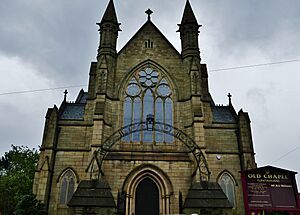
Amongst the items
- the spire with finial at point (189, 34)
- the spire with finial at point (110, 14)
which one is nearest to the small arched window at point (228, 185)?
the spire with finial at point (189, 34)

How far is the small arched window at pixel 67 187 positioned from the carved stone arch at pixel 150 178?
3.35 meters

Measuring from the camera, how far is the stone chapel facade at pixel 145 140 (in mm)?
18016

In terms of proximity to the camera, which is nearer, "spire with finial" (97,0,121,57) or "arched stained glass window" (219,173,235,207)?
"arched stained glass window" (219,173,235,207)

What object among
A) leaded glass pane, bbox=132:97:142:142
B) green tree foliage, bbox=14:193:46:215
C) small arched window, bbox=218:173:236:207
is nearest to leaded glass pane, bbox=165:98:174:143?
leaded glass pane, bbox=132:97:142:142

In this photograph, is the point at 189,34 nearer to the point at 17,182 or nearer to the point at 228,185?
the point at 228,185

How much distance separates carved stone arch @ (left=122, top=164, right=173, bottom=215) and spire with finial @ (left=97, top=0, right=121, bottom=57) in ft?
30.7

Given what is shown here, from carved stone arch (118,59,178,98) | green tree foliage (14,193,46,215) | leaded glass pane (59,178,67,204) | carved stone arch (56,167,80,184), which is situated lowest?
green tree foliage (14,193,46,215)

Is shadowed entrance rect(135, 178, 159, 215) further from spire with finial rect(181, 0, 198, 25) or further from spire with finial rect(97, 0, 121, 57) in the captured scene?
spire with finial rect(181, 0, 198, 25)

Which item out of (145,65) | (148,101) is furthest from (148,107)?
→ (145,65)

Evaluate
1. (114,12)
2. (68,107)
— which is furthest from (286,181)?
(114,12)

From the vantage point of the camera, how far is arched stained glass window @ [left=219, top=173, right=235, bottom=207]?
19.2 metres

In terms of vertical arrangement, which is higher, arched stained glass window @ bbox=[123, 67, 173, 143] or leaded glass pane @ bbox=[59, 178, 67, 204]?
arched stained glass window @ bbox=[123, 67, 173, 143]

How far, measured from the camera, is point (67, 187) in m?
19.0

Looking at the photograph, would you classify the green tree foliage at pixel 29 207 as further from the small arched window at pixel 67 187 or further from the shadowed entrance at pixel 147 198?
the shadowed entrance at pixel 147 198
